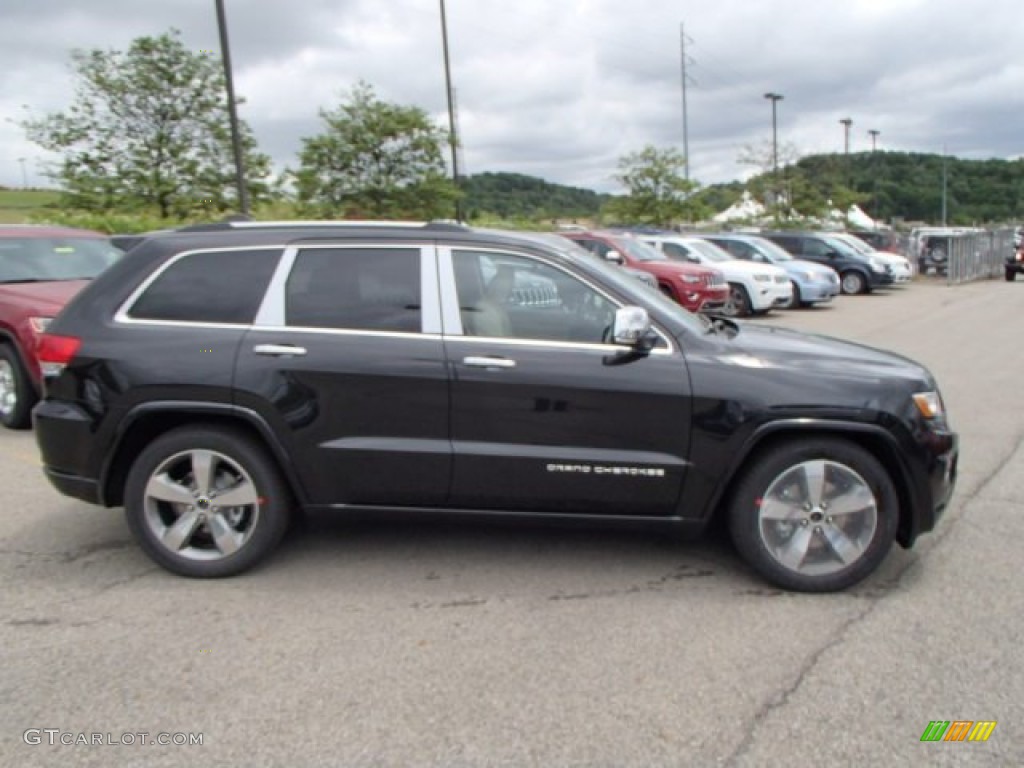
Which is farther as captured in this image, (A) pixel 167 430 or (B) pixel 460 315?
(A) pixel 167 430

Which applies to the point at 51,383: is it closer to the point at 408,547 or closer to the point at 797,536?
the point at 408,547

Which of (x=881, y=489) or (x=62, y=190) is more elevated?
(x=62, y=190)

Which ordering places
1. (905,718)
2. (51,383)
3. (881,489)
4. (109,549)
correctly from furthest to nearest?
(109,549) < (51,383) < (881,489) < (905,718)

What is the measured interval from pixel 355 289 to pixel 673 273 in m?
11.6

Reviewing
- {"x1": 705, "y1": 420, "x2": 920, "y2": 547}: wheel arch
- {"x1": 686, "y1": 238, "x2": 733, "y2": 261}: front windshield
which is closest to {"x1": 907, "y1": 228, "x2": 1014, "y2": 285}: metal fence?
{"x1": 686, "y1": 238, "x2": 733, "y2": 261}: front windshield

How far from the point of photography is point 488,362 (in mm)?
3660

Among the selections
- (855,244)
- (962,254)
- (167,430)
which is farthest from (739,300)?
(962,254)

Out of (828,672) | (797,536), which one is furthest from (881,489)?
(828,672)

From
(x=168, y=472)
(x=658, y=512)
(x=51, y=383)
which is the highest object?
(x=51, y=383)

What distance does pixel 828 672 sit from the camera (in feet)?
9.91

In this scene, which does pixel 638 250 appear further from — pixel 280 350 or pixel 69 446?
pixel 69 446

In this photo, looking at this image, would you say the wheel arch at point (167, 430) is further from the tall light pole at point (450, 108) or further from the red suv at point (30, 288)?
the tall light pole at point (450, 108)

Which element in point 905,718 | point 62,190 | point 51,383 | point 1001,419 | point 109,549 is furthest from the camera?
point 62,190

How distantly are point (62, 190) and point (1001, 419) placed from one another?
19.6 m
